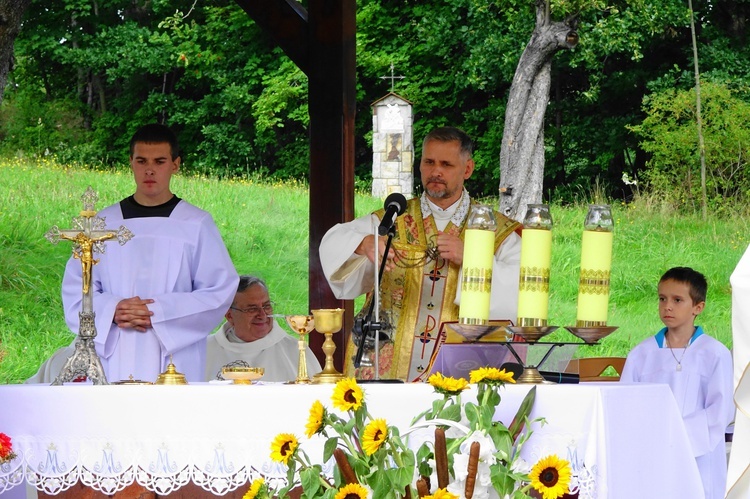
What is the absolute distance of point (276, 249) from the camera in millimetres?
13109

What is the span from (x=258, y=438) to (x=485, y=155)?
13410 millimetres

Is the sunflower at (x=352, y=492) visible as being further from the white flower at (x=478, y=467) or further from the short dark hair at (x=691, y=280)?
the short dark hair at (x=691, y=280)

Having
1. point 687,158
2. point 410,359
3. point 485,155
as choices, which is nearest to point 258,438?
point 410,359

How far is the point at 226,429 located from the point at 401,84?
14.1m

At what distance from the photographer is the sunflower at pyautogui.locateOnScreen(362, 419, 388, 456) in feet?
9.34

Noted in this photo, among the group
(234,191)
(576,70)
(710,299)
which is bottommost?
(710,299)

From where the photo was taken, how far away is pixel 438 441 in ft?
9.57

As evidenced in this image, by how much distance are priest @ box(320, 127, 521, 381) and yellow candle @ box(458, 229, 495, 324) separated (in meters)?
1.17

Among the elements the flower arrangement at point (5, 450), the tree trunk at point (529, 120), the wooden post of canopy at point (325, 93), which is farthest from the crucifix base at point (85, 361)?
the tree trunk at point (529, 120)

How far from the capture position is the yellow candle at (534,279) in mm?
3449

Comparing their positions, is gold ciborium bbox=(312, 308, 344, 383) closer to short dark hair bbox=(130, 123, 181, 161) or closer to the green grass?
short dark hair bbox=(130, 123, 181, 161)

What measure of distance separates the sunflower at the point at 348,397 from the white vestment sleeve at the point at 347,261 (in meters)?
1.75

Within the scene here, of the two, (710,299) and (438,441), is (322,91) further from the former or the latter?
(710,299)

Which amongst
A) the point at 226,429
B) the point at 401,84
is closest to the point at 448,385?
the point at 226,429
